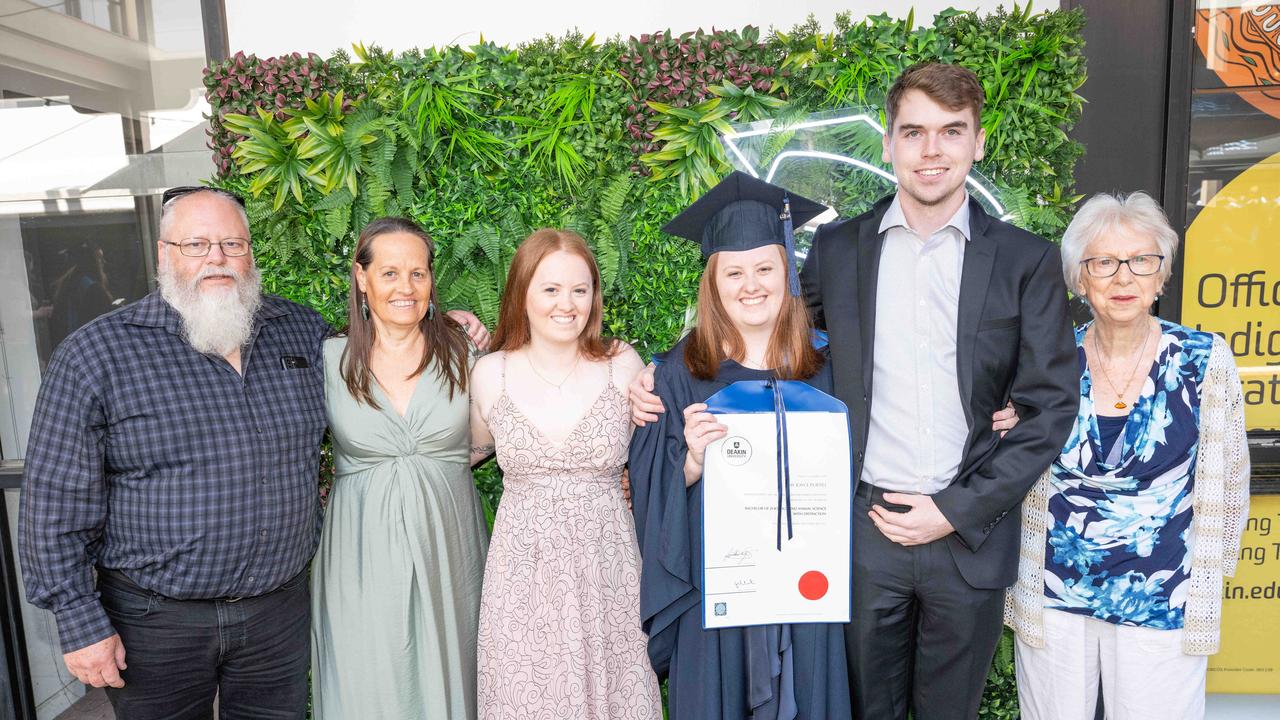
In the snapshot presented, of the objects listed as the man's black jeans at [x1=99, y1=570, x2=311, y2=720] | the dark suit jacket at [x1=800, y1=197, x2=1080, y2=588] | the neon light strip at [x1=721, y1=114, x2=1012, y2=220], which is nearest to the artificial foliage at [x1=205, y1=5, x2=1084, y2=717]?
the neon light strip at [x1=721, y1=114, x2=1012, y2=220]

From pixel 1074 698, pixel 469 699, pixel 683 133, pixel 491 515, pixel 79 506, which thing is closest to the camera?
pixel 79 506

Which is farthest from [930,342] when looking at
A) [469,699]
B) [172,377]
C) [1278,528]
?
[1278,528]

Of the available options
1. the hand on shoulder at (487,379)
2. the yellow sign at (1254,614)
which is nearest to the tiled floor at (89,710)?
the hand on shoulder at (487,379)

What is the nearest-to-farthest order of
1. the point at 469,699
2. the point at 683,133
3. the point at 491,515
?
1. the point at 469,699
2. the point at 683,133
3. the point at 491,515

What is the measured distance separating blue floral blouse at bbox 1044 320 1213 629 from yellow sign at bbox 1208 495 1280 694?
5.65ft

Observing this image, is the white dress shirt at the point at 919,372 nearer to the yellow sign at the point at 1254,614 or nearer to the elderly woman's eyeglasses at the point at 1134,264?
the elderly woman's eyeglasses at the point at 1134,264

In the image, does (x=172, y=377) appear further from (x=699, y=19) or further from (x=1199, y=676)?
(x=1199, y=676)

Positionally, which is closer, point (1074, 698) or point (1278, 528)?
point (1074, 698)

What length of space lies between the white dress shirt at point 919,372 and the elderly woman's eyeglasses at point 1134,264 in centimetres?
47

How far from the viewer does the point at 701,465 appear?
2.37 metres

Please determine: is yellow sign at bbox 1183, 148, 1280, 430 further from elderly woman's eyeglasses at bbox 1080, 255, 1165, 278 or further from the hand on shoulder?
the hand on shoulder

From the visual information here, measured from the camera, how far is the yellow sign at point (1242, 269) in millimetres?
3496

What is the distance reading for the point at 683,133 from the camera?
321 cm

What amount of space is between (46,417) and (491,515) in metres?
1.76
